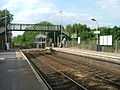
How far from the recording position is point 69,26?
557 feet

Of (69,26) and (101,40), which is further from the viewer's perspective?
(69,26)

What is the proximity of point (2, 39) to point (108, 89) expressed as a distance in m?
92.9

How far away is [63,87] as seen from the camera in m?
16.8

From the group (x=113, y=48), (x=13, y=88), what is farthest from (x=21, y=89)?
(x=113, y=48)

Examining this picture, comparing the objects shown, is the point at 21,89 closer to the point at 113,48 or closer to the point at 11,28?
the point at 113,48

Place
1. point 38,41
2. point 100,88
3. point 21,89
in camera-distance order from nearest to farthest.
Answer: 1. point 21,89
2. point 100,88
3. point 38,41

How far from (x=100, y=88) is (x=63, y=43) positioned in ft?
330

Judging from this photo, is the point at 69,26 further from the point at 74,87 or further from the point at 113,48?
the point at 74,87

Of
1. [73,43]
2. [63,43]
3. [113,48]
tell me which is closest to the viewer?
[113,48]

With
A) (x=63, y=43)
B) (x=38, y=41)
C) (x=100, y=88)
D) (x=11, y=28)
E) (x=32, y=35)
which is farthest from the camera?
(x=32, y=35)

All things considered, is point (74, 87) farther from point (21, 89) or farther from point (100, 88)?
point (21, 89)

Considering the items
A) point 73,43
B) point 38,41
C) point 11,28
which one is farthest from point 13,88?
point 38,41

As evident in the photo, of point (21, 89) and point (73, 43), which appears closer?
point (21, 89)

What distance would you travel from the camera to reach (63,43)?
117 meters
